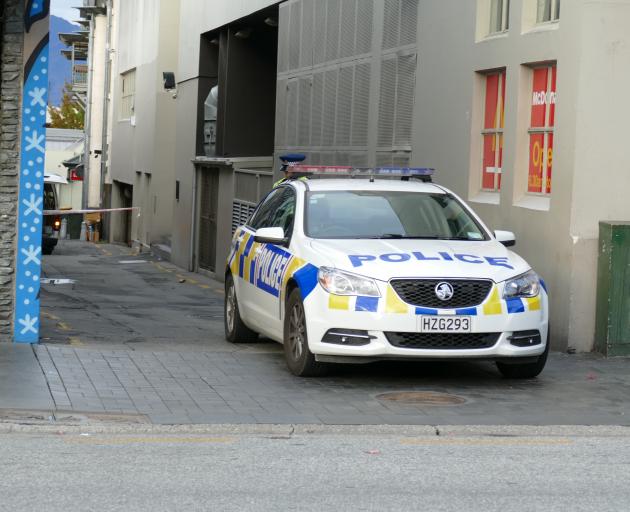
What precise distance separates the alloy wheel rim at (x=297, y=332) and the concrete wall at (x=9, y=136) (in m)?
2.77

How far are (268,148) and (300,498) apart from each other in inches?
962

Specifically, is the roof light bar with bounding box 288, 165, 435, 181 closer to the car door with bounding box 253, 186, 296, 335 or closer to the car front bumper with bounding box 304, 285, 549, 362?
the car door with bounding box 253, 186, 296, 335

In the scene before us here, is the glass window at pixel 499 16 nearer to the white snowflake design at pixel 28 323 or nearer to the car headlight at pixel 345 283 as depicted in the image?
the car headlight at pixel 345 283

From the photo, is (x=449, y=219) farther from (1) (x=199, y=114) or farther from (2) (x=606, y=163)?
(1) (x=199, y=114)

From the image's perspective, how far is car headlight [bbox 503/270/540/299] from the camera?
1034cm

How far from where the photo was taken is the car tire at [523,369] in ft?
35.6

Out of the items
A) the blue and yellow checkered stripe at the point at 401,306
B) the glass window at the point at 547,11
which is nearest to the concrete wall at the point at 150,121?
the glass window at the point at 547,11

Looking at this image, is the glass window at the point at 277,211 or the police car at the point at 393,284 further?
the glass window at the point at 277,211

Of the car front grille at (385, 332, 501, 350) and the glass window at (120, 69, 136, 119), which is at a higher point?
the glass window at (120, 69, 136, 119)

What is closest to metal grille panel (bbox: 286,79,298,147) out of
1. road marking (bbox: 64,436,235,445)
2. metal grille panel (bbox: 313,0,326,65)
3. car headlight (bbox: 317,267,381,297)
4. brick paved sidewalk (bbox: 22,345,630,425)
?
metal grille panel (bbox: 313,0,326,65)

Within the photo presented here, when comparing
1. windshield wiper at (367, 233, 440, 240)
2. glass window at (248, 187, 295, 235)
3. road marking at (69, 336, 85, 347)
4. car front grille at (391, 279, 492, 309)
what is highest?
glass window at (248, 187, 295, 235)

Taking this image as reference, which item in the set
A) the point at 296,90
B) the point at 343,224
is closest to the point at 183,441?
the point at 343,224

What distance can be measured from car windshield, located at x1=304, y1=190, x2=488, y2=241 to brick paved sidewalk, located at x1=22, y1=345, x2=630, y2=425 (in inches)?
47.7

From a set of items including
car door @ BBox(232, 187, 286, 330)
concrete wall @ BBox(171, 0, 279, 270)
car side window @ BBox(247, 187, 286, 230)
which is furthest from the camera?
concrete wall @ BBox(171, 0, 279, 270)
